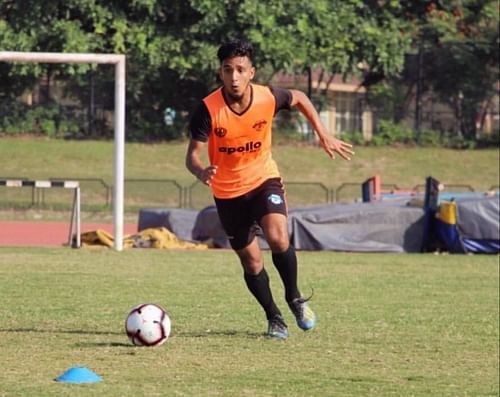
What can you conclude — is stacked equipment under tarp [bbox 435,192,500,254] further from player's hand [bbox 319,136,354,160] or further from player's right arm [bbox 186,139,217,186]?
player's right arm [bbox 186,139,217,186]

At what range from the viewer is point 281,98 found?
8.82 meters

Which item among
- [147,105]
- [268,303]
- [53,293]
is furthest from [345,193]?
[268,303]

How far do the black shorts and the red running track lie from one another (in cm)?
950

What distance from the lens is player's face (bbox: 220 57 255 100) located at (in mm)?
8508

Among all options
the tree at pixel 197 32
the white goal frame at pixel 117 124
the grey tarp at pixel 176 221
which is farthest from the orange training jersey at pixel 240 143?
the tree at pixel 197 32

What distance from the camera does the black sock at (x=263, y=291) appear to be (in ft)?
29.8

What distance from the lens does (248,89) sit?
28.6 ft

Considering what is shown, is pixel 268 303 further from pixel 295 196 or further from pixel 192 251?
pixel 295 196

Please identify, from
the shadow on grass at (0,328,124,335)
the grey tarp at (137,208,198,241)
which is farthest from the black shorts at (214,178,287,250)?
the grey tarp at (137,208,198,241)

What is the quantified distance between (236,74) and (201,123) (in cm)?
42

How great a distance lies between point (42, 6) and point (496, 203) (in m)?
15.8

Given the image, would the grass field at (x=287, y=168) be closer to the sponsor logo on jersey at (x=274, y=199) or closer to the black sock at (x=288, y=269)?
the black sock at (x=288, y=269)

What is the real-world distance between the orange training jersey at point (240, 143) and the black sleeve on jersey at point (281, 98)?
0.12 ft

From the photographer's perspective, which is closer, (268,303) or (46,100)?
(268,303)
